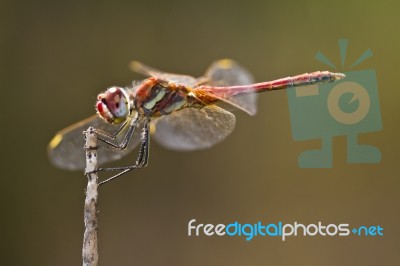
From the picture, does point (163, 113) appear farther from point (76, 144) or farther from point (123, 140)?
point (76, 144)

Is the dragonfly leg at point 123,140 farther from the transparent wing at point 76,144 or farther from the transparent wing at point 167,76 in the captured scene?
the transparent wing at point 167,76

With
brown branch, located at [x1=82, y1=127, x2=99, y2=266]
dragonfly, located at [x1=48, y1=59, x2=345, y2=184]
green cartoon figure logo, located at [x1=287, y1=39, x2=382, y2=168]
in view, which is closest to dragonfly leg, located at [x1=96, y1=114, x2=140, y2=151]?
dragonfly, located at [x1=48, y1=59, x2=345, y2=184]

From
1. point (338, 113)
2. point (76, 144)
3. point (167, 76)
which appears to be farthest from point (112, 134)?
point (338, 113)

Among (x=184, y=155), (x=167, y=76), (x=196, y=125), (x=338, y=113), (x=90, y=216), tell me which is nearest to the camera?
(x=90, y=216)

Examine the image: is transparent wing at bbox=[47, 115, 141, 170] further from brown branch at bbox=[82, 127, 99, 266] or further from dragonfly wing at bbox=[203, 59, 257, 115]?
dragonfly wing at bbox=[203, 59, 257, 115]

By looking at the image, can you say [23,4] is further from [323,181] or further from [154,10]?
[323,181]

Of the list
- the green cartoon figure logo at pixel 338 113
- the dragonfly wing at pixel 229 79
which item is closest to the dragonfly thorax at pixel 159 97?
the dragonfly wing at pixel 229 79
